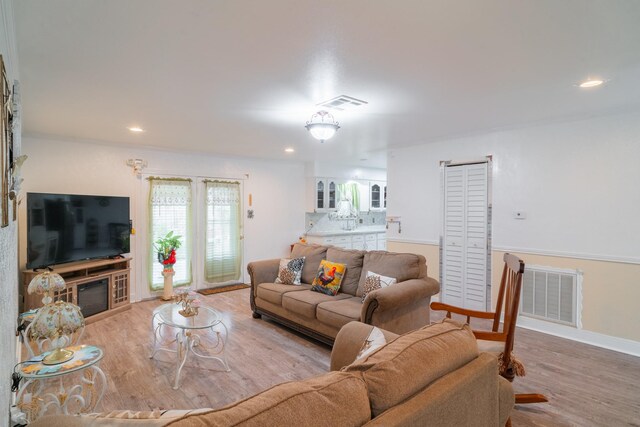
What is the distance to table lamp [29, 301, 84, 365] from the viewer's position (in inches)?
68.6

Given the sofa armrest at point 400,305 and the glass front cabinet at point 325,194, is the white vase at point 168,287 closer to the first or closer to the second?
the glass front cabinet at point 325,194

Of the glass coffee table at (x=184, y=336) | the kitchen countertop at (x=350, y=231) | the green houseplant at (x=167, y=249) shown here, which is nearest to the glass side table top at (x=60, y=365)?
the glass coffee table at (x=184, y=336)

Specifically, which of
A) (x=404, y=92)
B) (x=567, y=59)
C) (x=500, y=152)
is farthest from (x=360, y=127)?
(x=567, y=59)

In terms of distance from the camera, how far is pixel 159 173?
17.7 ft

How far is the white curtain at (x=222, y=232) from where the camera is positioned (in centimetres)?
596

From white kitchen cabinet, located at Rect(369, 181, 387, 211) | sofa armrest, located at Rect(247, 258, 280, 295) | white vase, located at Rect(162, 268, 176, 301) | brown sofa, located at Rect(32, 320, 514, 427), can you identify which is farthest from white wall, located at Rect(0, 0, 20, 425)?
white kitchen cabinet, located at Rect(369, 181, 387, 211)

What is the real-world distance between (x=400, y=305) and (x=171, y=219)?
405cm

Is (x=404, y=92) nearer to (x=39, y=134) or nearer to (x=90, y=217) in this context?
(x=90, y=217)

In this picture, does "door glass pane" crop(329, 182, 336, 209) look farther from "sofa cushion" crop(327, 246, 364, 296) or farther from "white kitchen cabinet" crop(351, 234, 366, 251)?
"sofa cushion" crop(327, 246, 364, 296)

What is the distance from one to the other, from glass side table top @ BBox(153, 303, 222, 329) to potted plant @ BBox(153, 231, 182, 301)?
1938 mm

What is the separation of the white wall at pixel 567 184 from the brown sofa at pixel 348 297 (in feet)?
5.05

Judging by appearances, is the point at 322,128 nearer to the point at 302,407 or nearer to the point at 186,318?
the point at 186,318

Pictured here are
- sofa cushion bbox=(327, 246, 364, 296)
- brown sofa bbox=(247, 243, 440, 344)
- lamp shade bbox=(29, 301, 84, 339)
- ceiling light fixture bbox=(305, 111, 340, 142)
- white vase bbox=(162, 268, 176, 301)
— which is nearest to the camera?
lamp shade bbox=(29, 301, 84, 339)

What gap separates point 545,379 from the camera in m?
2.86
